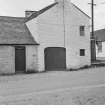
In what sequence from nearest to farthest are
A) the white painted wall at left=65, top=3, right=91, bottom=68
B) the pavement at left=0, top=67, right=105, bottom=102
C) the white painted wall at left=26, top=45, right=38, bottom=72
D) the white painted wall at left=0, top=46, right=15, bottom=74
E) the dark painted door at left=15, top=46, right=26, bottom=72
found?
1. the pavement at left=0, top=67, right=105, bottom=102
2. the white painted wall at left=0, top=46, right=15, bottom=74
3. the dark painted door at left=15, top=46, right=26, bottom=72
4. the white painted wall at left=26, top=45, right=38, bottom=72
5. the white painted wall at left=65, top=3, right=91, bottom=68

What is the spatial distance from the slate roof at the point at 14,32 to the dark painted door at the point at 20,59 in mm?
709

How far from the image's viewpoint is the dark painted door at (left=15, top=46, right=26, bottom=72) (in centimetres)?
1914

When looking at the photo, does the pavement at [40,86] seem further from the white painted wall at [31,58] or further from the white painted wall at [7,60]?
the white painted wall at [31,58]

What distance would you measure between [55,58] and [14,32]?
5.16 m

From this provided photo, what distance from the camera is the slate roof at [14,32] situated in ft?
62.4

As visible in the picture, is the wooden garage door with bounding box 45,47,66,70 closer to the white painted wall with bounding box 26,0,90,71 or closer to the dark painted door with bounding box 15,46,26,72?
the white painted wall with bounding box 26,0,90,71

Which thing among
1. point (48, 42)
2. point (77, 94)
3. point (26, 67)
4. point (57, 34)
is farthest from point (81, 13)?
point (77, 94)

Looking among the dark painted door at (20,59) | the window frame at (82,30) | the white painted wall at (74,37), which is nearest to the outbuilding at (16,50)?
the dark painted door at (20,59)

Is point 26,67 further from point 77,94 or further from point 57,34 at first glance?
point 77,94

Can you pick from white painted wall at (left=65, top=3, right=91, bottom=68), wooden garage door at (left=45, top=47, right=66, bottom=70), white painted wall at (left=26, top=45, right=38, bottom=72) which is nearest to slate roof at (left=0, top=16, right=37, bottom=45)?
white painted wall at (left=26, top=45, right=38, bottom=72)

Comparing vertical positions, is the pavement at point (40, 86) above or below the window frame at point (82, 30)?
below

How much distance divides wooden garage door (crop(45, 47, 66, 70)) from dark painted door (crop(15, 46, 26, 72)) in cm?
243

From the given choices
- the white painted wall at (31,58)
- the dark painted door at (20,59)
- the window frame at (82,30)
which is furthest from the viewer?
the window frame at (82,30)

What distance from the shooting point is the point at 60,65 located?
2088cm
